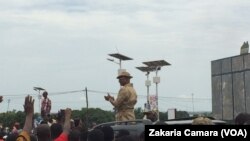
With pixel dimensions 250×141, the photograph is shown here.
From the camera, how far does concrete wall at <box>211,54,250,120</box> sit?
3600 cm

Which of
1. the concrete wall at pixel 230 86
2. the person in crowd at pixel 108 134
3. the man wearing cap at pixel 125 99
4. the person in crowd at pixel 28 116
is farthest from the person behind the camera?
the concrete wall at pixel 230 86

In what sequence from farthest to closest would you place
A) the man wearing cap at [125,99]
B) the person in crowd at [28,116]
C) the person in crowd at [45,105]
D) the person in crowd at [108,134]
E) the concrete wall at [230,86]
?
the concrete wall at [230,86]
the person in crowd at [45,105]
the man wearing cap at [125,99]
the person in crowd at [108,134]
the person in crowd at [28,116]

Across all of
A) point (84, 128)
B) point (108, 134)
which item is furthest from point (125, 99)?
point (108, 134)

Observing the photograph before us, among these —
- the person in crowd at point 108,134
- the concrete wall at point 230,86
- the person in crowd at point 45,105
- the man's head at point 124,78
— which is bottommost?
the person in crowd at point 108,134

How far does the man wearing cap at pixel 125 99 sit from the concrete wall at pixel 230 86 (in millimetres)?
25575

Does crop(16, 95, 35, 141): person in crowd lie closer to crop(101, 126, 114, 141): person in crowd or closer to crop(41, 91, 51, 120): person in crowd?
crop(101, 126, 114, 141): person in crowd

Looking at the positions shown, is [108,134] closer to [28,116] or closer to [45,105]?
[28,116]

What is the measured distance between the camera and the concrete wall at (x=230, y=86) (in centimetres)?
3600

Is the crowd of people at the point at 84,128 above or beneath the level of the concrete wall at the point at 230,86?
beneath

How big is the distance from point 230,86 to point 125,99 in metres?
28.8

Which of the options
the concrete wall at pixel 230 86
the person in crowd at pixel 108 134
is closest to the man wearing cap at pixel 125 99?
the person in crowd at pixel 108 134

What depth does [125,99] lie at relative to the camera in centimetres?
995

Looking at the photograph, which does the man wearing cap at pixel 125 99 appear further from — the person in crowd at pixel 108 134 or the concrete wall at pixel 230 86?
the concrete wall at pixel 230 86

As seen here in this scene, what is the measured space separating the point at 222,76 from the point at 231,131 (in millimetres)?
34097
